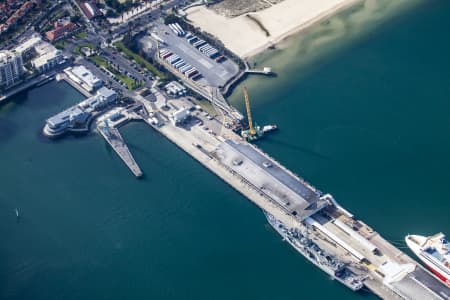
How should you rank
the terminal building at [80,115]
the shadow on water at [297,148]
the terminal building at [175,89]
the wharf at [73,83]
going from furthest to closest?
1. the wharf at [73,83]
2. the terminal building at [175,89]
3. the terminal building at [80,115]
4. the shadow on water at [297,148]

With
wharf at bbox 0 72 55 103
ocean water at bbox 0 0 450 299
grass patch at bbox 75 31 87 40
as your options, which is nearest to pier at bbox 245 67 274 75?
ocean water at bbox 0 0 450 299

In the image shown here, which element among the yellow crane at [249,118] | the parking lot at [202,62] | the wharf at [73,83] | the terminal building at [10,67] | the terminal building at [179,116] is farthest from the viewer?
the parking lot at [202,62]

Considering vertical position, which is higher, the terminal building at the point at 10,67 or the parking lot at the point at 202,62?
the parking lot at the point at 202,62

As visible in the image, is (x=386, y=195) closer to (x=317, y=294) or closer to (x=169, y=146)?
(x=317, y=294)

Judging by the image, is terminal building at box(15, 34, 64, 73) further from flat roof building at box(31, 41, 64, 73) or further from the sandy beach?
the sandy beach

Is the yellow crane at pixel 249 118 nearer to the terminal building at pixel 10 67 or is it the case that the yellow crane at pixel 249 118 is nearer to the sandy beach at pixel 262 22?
the sandy beach at pixel 262 22

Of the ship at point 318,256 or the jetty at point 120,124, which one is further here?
the jetty at point 120,124

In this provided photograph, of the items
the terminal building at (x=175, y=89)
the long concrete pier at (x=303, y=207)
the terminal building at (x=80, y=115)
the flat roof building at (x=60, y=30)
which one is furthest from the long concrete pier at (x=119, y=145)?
the flat roof building at (x=60, y=30)

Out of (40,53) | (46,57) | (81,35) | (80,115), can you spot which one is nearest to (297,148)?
(80,115)

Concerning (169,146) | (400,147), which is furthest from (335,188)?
(169,146)
